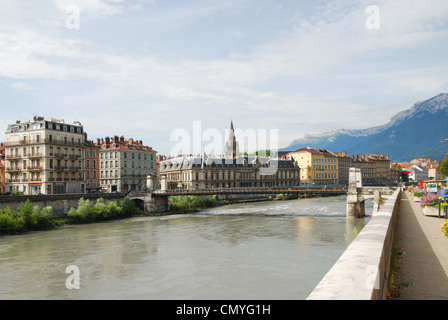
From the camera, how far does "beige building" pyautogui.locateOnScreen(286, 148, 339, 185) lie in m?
118

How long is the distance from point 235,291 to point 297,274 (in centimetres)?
405

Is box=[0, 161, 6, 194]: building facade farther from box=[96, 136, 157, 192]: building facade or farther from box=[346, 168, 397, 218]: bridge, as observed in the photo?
box=[346, 168, 397, 218]: bridge

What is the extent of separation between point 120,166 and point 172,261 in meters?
49.8

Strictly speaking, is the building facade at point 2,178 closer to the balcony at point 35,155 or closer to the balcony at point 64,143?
the balcony at point 35,155

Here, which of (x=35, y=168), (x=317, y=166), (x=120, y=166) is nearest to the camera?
(x=35, y=168)

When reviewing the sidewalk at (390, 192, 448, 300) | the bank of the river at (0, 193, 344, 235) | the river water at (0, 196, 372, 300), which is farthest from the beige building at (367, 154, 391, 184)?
the sidewalk at (390, 192, 448, 300)

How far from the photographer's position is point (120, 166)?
230ft

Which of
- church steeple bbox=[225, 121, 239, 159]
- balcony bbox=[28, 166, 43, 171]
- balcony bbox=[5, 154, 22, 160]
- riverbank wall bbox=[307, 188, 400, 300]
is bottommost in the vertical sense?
riverbank wall bbox=[307, 188, 400, 300]

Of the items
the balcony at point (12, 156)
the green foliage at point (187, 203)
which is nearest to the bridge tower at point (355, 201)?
the green foliage at point (187, 203)

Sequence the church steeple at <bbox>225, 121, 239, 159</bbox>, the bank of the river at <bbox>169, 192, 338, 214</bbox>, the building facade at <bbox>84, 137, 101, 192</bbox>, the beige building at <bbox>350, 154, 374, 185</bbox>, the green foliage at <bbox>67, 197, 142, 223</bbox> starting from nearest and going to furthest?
the green foliage at <bbox>67, 197, 142, 223</bbox>
the bank of the river at <bbox>169, 192, 338, 214</bbox>
the building facade at <bbox>84, 137, 101, 192</bbox>
the church steeple at <bbox>225, 121, 239, 159</bbox>
the beige building at <bbox>350, 154, 374, 185</bbox>

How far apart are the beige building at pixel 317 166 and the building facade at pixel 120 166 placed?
2257 inches

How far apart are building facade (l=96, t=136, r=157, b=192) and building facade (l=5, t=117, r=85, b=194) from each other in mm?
12258

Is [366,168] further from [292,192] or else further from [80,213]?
[80,213]

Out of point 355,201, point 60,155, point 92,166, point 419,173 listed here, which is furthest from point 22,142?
point 419,173
